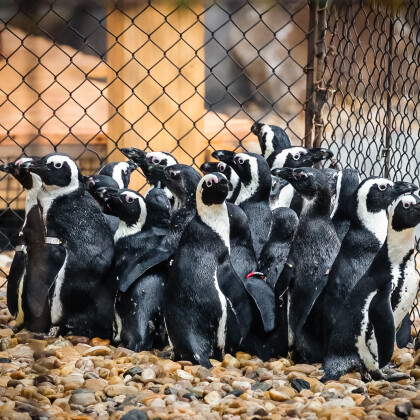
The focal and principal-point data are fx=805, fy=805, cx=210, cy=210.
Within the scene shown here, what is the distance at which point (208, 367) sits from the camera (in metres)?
1.54

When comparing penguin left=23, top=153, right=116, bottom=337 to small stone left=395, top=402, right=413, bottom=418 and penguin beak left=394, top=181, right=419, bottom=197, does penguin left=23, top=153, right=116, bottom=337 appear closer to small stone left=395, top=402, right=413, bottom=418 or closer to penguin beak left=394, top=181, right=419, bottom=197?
penguin beak left=394, top=181, right=419, bottom=197

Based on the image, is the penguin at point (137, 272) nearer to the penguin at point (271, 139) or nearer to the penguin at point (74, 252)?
the penguin at point (74, 252)

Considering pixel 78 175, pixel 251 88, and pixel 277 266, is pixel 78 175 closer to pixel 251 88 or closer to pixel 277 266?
pixel 277 266

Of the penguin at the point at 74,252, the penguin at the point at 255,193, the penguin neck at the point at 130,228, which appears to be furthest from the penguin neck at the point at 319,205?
the penguin at the point at 74,252

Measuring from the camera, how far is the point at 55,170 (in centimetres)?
179

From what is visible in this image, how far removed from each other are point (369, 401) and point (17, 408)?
20.9 inches

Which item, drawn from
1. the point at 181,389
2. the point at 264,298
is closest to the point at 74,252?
the point at 264,298

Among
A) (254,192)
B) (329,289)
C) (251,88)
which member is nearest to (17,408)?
(329,289)

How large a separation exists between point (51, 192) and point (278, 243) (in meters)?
0.52

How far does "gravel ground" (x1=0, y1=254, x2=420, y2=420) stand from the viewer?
1.17 meters

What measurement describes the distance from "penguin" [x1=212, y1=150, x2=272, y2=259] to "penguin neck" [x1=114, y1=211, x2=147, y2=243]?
0.27 meters

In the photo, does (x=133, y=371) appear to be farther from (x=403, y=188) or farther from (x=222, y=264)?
(x=403, y=188)

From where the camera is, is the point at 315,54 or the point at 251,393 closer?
the point at 251,393

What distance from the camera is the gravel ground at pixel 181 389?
1.17 metres
